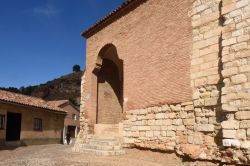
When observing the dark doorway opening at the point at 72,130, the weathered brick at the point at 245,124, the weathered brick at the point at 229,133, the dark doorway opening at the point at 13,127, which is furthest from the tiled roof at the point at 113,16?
the dark doorway opening at the point at 72,130

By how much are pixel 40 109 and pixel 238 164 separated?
1801cm

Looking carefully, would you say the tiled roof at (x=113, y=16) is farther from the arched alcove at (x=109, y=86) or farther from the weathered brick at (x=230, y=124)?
the weathered brick at (x=230, y=124)

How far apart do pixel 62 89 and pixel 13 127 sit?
1213 inches

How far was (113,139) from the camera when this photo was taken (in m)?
11.4

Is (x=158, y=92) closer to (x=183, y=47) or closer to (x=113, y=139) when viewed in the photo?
(x=183, y=47)

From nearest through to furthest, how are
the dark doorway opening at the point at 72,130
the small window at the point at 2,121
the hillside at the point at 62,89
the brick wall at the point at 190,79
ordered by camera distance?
1. the brick wall at the point at 190,79
2. the small window at the point at 2,121
3. the dark doorway opening at the point at 72,130
4. the hillside at the point at 62,89

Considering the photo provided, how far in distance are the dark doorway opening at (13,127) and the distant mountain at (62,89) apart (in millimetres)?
27079

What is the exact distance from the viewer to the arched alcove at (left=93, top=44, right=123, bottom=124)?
13.8m

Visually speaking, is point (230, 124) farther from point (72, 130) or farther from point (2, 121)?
point (72, 130)

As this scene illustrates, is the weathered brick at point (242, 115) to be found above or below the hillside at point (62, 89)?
below

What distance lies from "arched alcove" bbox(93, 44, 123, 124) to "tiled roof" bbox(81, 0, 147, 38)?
1.05 meters

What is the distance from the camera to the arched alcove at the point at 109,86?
45.2 feet

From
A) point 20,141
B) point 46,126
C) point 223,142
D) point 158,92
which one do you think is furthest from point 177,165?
point 46,126

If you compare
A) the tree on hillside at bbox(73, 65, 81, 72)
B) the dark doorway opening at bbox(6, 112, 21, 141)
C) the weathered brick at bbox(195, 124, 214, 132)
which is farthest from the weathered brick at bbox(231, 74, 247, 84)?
the tree on hillside at bbox(73, 65, 81, 72)
